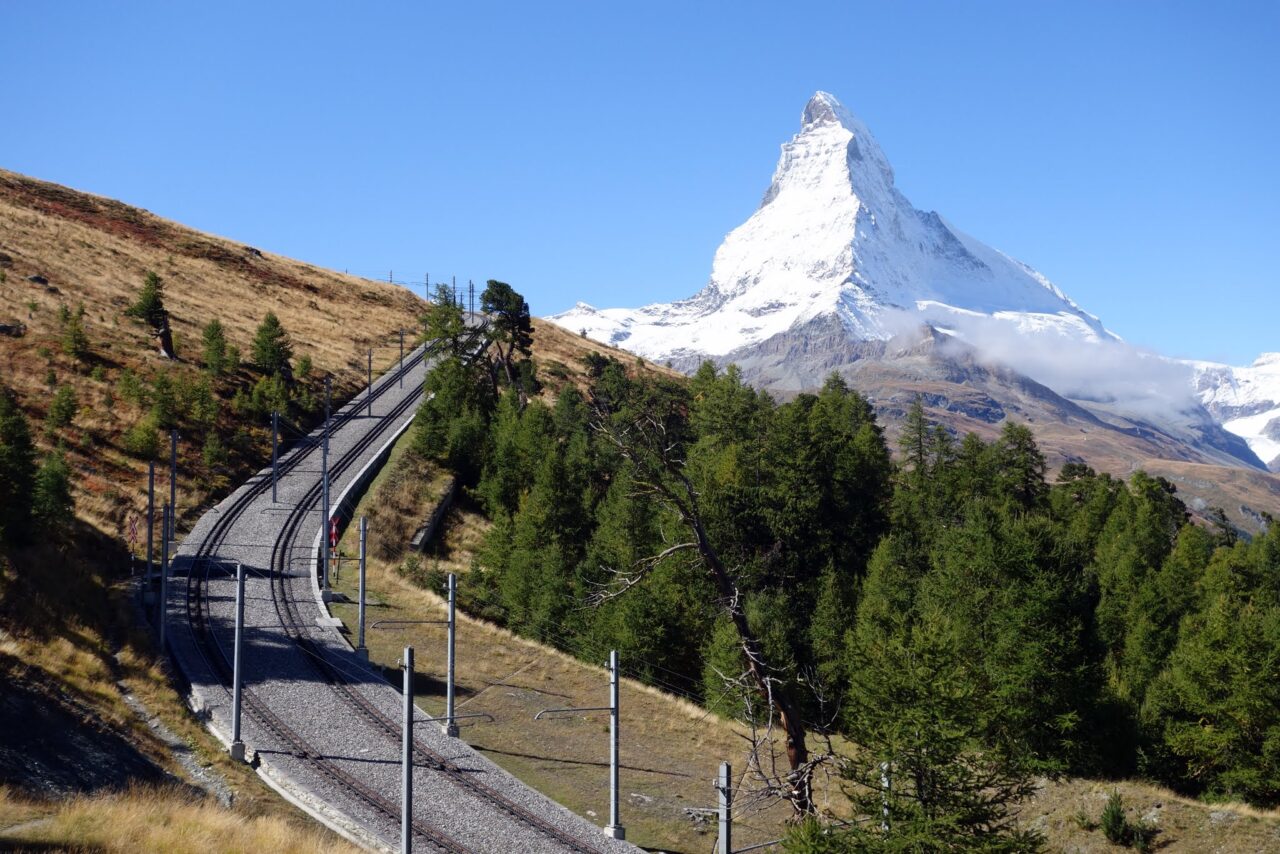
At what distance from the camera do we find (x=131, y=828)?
66.8 ft

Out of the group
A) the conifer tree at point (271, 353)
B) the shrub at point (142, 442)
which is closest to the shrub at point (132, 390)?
the shrub at point (142, 442)

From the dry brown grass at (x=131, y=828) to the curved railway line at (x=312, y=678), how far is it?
8686mm

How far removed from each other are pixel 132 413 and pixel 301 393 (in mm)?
20395

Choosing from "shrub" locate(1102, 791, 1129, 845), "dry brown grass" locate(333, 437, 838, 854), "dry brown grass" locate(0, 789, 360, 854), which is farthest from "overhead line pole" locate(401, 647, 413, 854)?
"shrub" locate(1102, 791, 1129, 845)

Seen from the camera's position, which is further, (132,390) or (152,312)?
(152,312)

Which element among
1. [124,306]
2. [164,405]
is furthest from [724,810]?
[124,306]

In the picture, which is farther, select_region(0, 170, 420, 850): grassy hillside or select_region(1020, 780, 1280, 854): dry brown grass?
select_region(1020, 780, 1280, 854): dry brown grass

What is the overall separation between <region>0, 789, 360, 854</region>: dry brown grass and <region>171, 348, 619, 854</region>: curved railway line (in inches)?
342

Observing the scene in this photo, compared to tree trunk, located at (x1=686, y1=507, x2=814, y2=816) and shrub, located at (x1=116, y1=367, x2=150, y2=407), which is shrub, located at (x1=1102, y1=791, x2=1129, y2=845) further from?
shrub, located at (x1=116, y1=367, x2=150, y2=407)

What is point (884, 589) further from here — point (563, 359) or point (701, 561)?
point (563, 359)

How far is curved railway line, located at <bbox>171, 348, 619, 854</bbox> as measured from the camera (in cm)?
3303

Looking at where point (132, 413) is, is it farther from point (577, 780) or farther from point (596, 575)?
point (577, 780)

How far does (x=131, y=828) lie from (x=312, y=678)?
2373 cm

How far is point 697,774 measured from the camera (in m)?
41.2
